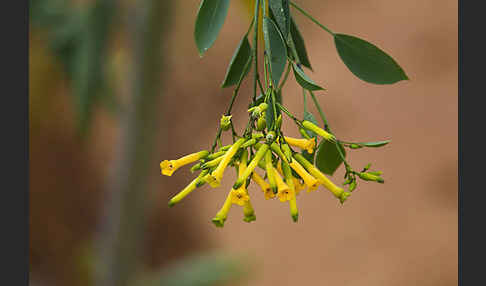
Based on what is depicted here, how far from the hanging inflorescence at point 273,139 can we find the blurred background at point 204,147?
1016 millimetres

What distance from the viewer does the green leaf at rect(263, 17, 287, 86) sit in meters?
0.54

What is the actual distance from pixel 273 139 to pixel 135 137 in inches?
49.8

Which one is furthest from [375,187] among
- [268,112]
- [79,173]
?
[268,112]

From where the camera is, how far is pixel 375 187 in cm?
288

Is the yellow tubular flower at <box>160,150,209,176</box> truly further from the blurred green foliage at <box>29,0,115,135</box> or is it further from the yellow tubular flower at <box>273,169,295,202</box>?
the blurred green foliage at <box>29,0,115,135</box>

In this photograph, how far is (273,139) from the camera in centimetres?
51

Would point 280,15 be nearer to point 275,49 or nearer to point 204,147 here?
point 275,49

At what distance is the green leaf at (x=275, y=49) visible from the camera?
0.54 m

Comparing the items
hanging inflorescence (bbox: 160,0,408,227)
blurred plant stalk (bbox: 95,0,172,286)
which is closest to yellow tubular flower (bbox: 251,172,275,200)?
hanging inflorescence (bbox: 160,0,408,227)

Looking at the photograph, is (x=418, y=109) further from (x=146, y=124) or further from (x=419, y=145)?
(x=146, y=124)

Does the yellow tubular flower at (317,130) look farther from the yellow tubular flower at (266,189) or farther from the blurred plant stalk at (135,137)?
the blurred plant stalk at (135,137)

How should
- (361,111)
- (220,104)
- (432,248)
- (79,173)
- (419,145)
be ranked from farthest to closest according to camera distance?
(220,104) < (79,173) < (361,111) < (419,145) < (432,248)

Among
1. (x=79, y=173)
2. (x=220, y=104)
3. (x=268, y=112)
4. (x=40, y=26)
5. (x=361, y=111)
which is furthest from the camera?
(x=220, y=104)

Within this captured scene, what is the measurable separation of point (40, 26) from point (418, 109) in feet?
6.86
